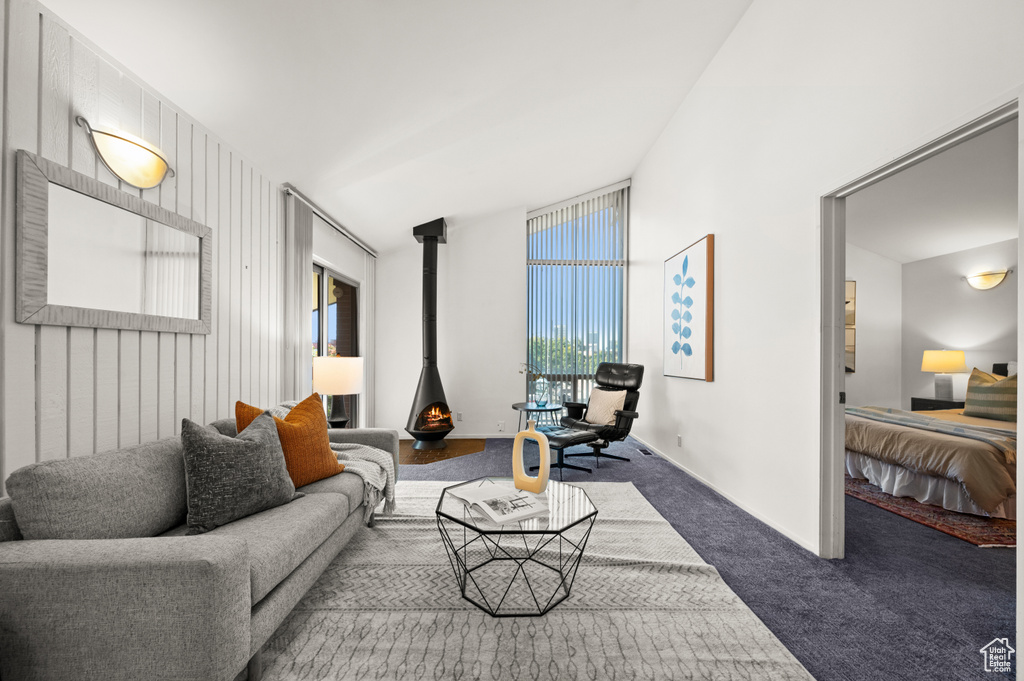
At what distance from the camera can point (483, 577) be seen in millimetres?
2035

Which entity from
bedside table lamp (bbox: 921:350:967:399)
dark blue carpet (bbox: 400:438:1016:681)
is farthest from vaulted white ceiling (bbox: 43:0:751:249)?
bedside table lamp (bbox: 921:350:967:399)

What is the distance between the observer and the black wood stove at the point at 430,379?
4.94 meters

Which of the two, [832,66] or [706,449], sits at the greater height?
[832,66]

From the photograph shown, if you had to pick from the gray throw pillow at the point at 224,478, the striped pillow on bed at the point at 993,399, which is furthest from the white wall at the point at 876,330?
the gray throw pillow at the point at 224,478

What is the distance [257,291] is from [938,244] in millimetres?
6749

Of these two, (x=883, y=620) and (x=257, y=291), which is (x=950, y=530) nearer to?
(x=883, y=620)

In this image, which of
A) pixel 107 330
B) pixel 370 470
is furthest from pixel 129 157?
pixel 370 470

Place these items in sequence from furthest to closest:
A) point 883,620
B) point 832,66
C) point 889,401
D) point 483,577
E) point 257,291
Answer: point 889,401, point 257,291, point 832,66, point 483,577, point 883,620

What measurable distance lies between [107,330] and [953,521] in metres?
4.69

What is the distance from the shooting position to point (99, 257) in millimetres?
1777

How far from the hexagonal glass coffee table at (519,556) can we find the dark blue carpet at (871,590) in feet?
2.62

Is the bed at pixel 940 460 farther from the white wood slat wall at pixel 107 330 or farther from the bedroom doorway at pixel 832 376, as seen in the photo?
the white wood slat wall at pixel 107 330

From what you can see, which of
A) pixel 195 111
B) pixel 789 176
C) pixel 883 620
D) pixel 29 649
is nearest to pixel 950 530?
pixel 883 620

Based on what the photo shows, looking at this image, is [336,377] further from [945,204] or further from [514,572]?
[945,204]
